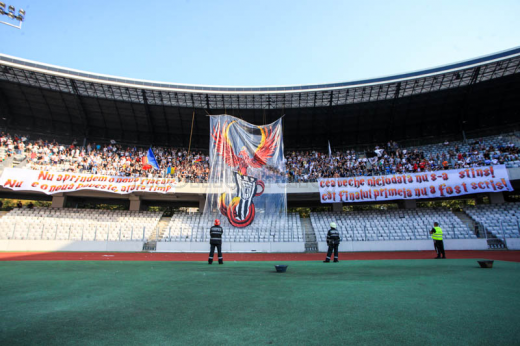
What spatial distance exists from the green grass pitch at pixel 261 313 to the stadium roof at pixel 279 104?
83.8ft

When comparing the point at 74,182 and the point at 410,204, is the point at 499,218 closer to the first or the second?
the point at 410,204

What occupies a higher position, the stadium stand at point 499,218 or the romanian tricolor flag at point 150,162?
the romanian tricolor flag at point 150,162

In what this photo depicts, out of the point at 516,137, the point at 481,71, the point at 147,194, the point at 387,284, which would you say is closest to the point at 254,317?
the point at 387,284

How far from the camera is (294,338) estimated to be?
2.89m

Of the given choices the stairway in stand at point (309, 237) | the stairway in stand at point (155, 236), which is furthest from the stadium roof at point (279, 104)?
the stairway in stand at point (309, 237)

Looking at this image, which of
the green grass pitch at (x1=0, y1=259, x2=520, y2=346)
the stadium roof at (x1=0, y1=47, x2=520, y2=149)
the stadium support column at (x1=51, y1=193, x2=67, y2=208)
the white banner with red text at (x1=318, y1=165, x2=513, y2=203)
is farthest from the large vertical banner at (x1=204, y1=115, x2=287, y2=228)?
the stadium support column at (x1=51, y1=193, x2=67, y2=208)

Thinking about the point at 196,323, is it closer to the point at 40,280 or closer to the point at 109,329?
the point at 109,329

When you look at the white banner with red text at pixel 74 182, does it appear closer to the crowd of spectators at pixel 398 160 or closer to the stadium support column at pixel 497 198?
the crowd of spectators at pixel 398 160

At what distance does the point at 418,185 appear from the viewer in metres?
24.2

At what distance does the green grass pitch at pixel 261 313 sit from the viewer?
2895 millimetres

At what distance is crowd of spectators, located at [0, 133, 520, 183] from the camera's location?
2591 cm

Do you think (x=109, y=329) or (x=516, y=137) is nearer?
(x=109, y=329)

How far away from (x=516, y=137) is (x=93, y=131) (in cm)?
4532

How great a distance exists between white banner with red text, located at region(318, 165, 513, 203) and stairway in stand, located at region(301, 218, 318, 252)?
122 inches
